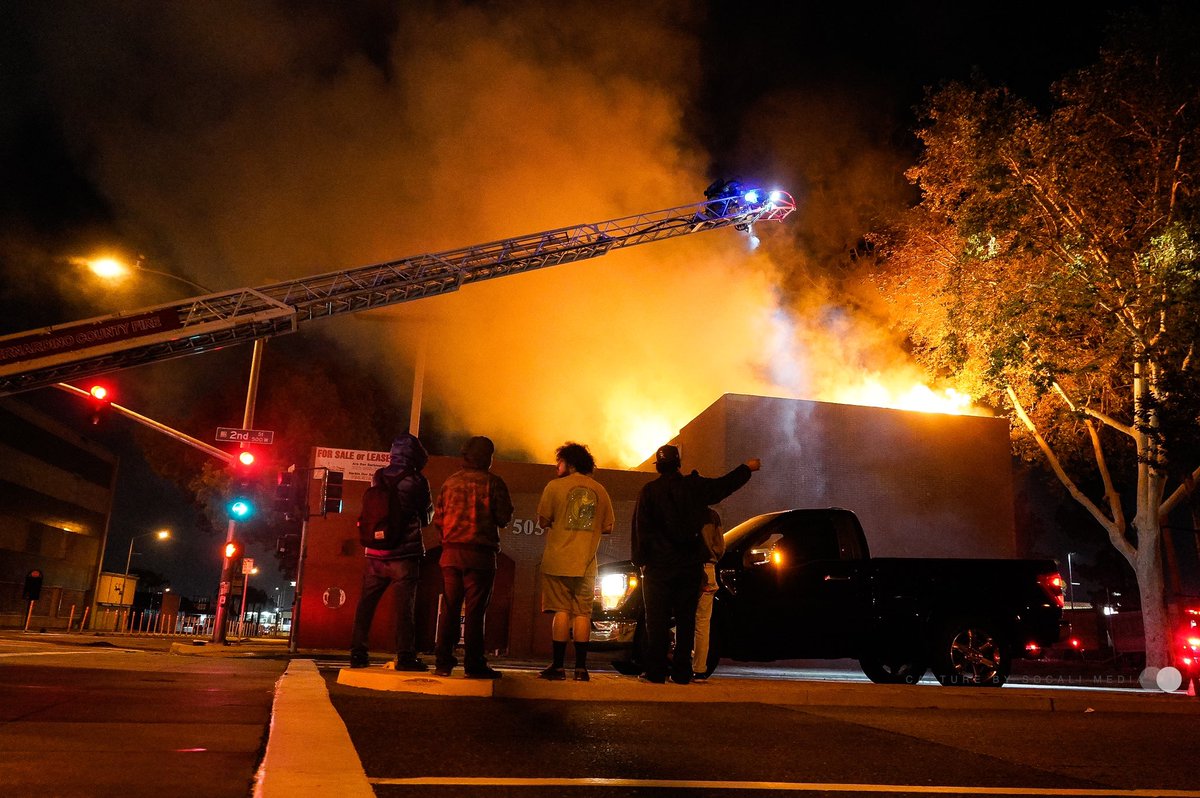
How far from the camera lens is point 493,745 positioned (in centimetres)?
389

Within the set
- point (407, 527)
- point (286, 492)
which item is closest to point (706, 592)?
point (407, 527)

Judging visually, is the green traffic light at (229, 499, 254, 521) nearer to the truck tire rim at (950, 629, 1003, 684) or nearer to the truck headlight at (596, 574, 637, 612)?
the truck headlight at (596, 574, 637, 612)

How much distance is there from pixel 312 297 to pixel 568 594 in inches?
712

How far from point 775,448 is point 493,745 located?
66.6 ft

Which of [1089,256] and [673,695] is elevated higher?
[1089,256]

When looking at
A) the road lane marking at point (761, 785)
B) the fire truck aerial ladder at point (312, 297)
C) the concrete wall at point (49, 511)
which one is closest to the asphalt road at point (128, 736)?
the road lane marking at point (761, 785)

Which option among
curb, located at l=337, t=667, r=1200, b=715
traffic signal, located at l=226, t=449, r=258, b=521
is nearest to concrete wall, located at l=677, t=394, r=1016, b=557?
traffic signal, located at l=226, t=449, r=258, b=521

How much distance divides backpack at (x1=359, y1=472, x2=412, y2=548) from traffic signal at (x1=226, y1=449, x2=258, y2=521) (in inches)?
466

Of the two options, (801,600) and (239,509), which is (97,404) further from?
(801,600)

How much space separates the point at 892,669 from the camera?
10.2 m

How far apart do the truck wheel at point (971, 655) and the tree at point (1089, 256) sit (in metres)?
11.4

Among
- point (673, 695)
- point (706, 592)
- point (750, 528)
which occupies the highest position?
point (750, 528)

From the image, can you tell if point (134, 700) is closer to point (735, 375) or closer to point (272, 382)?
point (735, 375)

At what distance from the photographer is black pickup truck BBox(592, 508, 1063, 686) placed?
9.05 m
